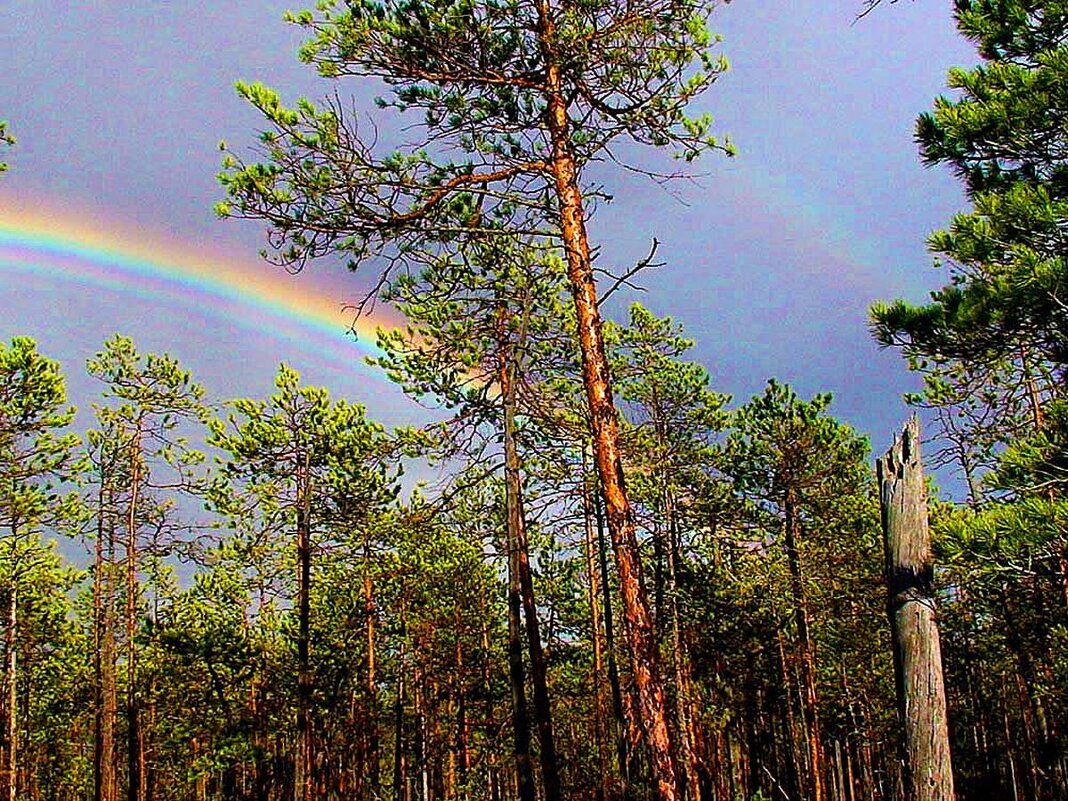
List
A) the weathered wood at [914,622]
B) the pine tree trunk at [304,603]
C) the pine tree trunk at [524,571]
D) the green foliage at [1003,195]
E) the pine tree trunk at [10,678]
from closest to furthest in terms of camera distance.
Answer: the weathered wood at [914,622] < the green foliage at [1003,195] < the pine tree trunk at [524,571] < the pine tree trunk at [304,603] < the pine tree trunk at [10,678]

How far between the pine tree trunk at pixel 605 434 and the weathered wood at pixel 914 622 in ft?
14.7

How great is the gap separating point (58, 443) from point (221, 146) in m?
12.9

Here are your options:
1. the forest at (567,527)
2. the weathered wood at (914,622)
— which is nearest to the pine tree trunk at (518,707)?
the forest at (567,527)

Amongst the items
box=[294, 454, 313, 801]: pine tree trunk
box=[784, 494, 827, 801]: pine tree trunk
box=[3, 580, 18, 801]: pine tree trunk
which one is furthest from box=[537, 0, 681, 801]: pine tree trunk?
box=[3, 580, 18, 801]: pine tree trunk

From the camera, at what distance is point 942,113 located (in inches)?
307

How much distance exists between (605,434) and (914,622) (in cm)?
526

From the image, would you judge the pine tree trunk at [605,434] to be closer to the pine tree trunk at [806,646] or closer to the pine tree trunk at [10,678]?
the pine tree trunk at [806,646]

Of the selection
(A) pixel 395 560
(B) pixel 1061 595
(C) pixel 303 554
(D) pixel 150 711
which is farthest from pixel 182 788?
(B) pixel 1061 595

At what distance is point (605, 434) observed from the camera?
8.49m

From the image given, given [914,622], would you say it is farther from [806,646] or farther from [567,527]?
[806,646]

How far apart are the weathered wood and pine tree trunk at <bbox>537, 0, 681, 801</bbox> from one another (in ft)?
14.7

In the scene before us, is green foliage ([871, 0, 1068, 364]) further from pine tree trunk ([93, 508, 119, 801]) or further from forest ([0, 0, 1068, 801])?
pine tree trunk ([93, 508, 119, 801])

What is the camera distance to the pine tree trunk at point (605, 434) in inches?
300

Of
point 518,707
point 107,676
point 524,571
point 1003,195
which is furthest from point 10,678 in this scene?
point 1003,195
